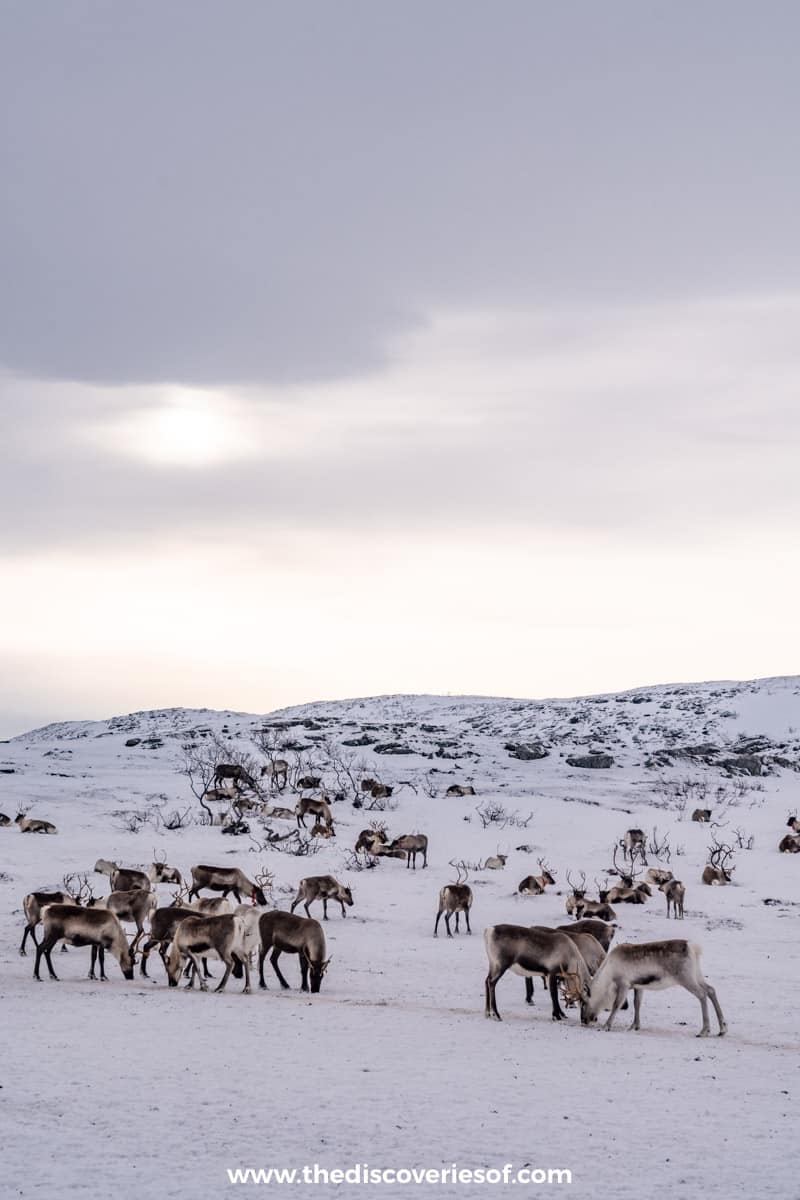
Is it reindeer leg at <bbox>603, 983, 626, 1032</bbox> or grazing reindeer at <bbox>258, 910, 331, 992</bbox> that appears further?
grazing reindeer at <bbox>258, 910, 331, 992</bbox>

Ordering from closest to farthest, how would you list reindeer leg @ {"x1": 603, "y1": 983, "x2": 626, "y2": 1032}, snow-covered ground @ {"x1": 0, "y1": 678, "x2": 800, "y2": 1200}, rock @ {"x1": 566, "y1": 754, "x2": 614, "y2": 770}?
snow-covered ground @ {"x1": 0, "y1": 678, "x2": 800, "y2": 1200} < reindeer leg @ {"x1": 603, "y1": 983, "x2": 626, "y2": 1032} < rock @ {"x1": 566, "y1": 754, "x2": 614, "y2": 770}

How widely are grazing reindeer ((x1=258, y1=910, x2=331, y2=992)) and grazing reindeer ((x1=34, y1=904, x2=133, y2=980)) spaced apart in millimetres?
2142

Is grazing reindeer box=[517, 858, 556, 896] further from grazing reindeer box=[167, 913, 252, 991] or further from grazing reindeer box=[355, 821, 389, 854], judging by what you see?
grazing reindeer box=[167, 913, 252, 991]

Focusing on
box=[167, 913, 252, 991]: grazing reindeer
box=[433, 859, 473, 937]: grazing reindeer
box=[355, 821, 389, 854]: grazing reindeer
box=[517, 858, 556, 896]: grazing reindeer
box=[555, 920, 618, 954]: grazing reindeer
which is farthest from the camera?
box=[355, 821, 389, 854]: grazing reindeer

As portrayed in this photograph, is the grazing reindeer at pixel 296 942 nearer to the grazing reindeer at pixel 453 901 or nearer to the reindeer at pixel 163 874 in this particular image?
the grazing reindeer at pixel 453 901

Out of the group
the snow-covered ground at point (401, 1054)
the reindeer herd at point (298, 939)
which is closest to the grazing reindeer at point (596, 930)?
the reindeer herd at point (298, 939)

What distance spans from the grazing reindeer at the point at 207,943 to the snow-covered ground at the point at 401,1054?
1.47 feet

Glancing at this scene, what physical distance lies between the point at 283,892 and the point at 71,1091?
1590 centimetres

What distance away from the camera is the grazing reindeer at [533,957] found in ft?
48.6

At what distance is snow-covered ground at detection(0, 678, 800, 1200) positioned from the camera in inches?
340

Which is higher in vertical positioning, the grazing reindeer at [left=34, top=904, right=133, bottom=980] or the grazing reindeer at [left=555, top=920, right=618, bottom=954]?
the grazing reindeer at [left=34, top=904, right=133, bottom=980]

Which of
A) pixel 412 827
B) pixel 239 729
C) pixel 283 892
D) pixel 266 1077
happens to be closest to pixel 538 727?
pixel 239 729

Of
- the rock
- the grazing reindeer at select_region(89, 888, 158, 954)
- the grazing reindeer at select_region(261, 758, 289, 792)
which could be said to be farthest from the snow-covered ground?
the rock

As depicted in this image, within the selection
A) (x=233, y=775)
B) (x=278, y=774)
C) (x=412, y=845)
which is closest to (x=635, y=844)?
(x=412, y=845)
